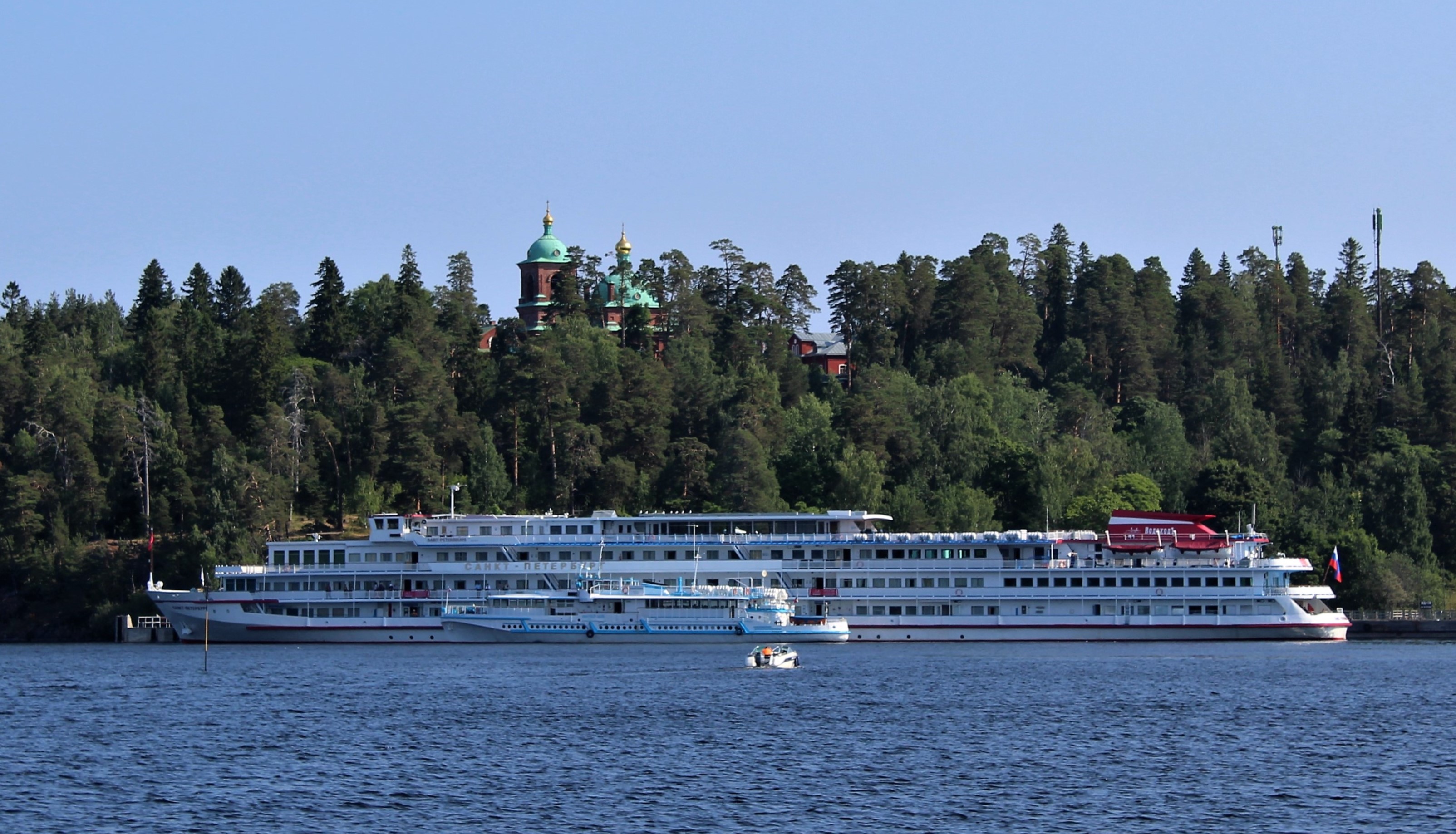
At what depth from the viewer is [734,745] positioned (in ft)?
189

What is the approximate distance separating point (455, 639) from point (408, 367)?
36378 mm

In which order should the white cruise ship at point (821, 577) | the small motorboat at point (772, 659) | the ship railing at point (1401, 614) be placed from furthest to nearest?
the ship railing at point (1401, 614) < the white cruise ship at point (821, 577) < the small motorboat at point (772, 659)

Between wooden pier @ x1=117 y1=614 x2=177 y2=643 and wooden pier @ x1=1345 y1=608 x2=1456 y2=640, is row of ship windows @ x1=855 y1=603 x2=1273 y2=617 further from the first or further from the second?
wooden pier @ x1=117 y1=614 x2=177 y2=643

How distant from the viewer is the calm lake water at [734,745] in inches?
1827

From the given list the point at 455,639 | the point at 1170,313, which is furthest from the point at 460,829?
the point at 1170,313

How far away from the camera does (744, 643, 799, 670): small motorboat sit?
8150cm

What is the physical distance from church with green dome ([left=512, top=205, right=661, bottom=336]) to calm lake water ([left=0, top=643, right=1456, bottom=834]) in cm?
7178

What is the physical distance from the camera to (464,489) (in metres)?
125

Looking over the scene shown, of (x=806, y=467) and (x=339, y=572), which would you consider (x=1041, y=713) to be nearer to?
(x=339, y=572)

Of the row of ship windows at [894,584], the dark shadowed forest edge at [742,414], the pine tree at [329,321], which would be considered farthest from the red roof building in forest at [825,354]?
the row of ship windows at [894,584]

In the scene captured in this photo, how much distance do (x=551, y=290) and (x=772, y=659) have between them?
8606cm

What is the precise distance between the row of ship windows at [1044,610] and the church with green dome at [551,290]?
2270 inches

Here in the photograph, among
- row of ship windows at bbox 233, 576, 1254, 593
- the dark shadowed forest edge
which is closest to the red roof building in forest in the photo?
the dark shadowed forest edge

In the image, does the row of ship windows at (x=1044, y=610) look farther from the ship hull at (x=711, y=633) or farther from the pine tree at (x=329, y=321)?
the pine tree at (x=329, y=321)
